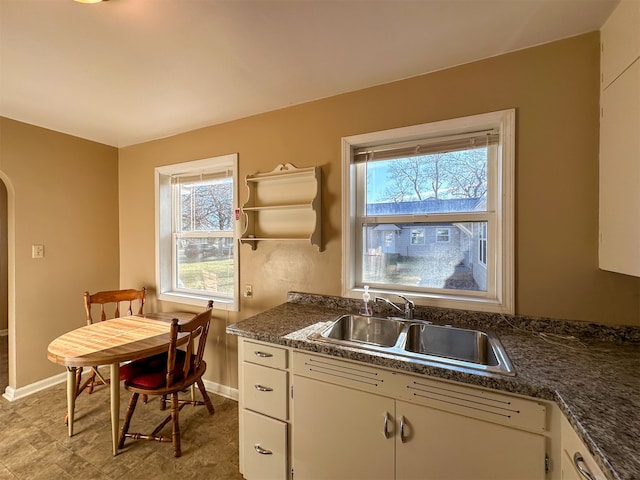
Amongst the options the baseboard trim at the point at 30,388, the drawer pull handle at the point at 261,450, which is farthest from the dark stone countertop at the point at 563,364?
the baseboard trim at the point at 30,388

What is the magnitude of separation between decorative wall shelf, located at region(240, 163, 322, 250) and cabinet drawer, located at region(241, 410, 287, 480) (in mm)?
1103

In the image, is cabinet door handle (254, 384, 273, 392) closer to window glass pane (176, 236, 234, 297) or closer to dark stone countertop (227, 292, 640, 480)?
dark stone countertop (227, 292, 640, 480)

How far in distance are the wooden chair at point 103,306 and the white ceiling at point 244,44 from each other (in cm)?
160

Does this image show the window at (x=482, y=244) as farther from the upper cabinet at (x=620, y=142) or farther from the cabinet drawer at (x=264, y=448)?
the cabinet drawer at (x=264, y=448)

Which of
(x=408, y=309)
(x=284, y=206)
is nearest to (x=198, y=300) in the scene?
(x=284, y=206)

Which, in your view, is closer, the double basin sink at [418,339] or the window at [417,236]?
the double basin sink at [418,339]

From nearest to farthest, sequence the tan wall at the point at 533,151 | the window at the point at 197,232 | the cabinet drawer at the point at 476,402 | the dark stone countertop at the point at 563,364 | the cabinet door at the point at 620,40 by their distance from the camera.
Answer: the dark stone countertop at the point at 563,364 → the cabinet drawer at the point at 476,402 → the cabinet door at the point at 620,40 → the tan wall at the point at 533,151 → the window at the point at 197,232

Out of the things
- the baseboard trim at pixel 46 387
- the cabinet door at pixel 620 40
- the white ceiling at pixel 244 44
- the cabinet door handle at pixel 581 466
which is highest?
the white ceiling at pixel 244 44

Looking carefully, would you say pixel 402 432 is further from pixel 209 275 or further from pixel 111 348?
pixel 209 275

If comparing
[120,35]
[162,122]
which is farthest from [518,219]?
[162,122]

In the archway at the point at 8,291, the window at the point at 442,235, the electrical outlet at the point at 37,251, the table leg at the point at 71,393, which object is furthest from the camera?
the electrical outlet at the point at 37,251

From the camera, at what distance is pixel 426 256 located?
73.2 inches

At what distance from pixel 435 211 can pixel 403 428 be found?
4.07ft

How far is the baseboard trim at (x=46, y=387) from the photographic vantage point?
2373 mm
